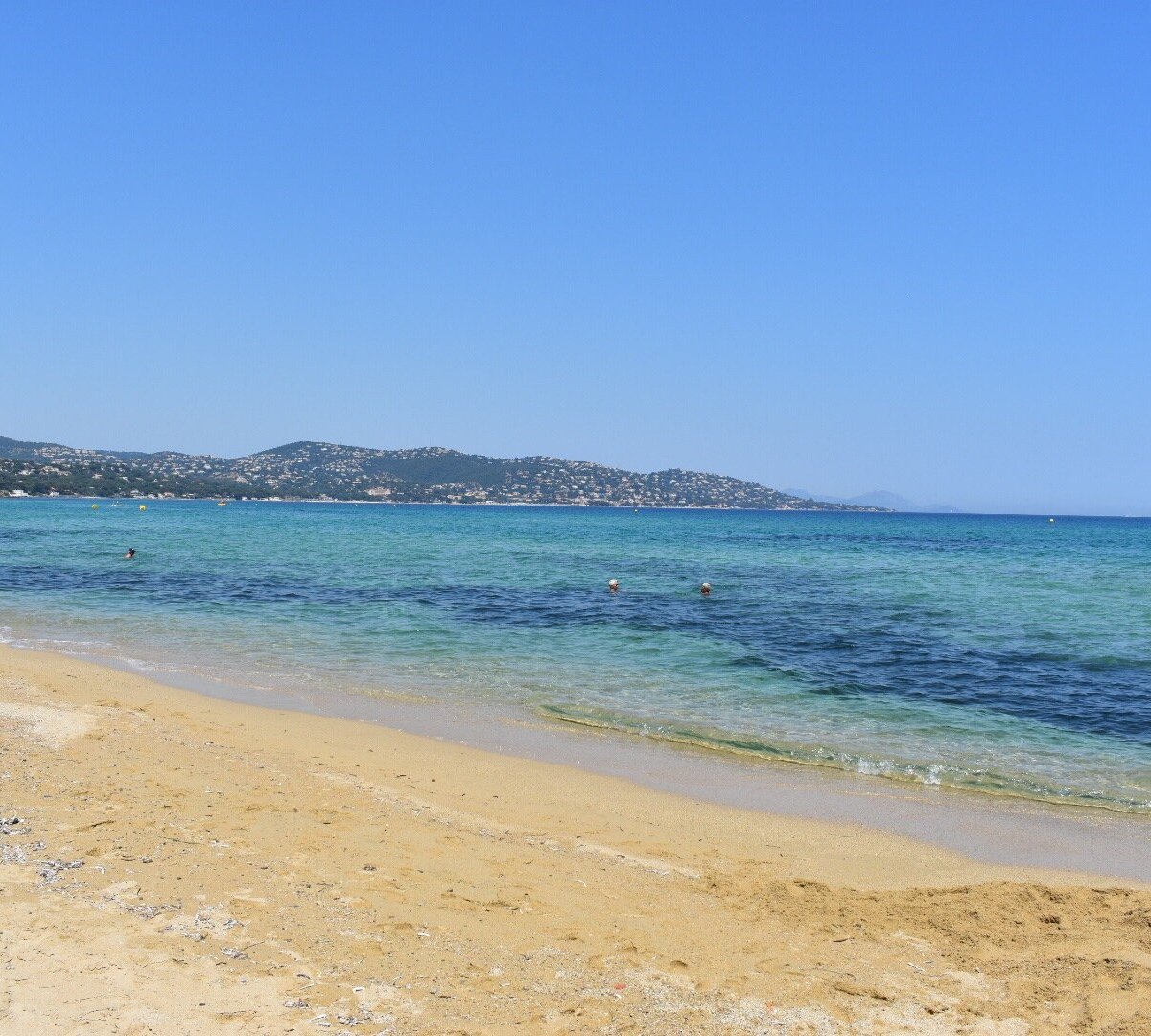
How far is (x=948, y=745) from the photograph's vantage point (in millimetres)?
12836

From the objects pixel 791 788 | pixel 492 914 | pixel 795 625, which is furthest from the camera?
pixel 795 625

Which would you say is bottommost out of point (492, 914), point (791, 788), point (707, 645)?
point (791, 788)

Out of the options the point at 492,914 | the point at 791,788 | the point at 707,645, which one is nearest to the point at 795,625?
the point at 707,645

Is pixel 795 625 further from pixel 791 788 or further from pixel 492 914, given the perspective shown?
pixel 492 914

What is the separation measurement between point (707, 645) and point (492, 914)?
14.8 m

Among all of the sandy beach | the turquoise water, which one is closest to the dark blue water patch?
the turquoise water

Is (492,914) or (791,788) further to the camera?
(791,788)

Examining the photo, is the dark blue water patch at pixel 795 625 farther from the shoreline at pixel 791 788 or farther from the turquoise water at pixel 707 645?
the shoreline at pixel 791 788

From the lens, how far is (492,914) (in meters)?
6.59

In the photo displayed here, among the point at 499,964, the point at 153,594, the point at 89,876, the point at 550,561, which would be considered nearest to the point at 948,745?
the point at 499,964

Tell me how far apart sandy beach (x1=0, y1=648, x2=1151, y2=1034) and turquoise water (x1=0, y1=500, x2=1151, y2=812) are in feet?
12.5

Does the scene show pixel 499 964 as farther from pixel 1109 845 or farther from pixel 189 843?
pixel 1109 845

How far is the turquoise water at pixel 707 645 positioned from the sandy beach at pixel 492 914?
381cm

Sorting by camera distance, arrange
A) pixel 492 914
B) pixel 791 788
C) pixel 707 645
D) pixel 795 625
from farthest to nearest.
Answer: pixel 795 625 → pixel 707 645 → pixel 791 788 → pixel 492 914
